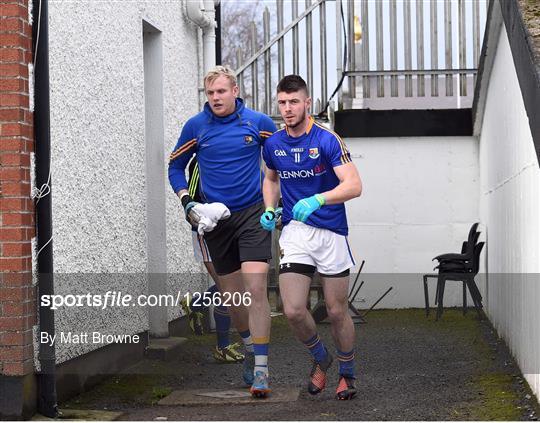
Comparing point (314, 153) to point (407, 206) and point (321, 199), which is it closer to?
point (321, 199)

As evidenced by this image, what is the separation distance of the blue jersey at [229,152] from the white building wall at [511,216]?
1.65m

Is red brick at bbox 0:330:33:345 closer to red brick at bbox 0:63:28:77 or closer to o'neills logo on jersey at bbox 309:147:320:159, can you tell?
red brick at bbox 0:63:28:77

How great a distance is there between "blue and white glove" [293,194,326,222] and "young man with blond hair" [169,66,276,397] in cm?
65

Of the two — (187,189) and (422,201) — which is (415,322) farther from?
(187,189)

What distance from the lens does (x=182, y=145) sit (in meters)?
7.44

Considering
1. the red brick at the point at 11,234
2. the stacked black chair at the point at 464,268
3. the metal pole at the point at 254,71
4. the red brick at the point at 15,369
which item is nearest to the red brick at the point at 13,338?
the red brick at the point at 15,369

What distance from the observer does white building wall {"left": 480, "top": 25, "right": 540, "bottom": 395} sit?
638cm

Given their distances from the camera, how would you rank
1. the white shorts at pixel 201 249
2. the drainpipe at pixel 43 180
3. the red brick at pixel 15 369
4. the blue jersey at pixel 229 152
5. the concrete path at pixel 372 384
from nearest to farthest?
the red brick at pixel 15 369, the drainpipe at pixel 43 180, the concrete path at pixel 372 384, the blue jersey at pixel 229 152, the white shorts at pixel 201 249

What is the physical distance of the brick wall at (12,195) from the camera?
5977 mm

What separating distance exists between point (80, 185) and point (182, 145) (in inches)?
28.6

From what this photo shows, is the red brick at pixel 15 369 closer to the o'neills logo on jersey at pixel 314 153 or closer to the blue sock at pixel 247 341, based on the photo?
the blue sock at pixel 247 341

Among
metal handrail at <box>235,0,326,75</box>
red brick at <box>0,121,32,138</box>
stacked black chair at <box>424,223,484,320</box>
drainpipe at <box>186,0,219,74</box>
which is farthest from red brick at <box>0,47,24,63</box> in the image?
metal handrail at <box>235,0,326,75</box>

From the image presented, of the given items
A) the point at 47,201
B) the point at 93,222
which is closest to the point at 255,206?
the point at 93,222

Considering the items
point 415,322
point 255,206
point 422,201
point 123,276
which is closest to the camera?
point 255,206
